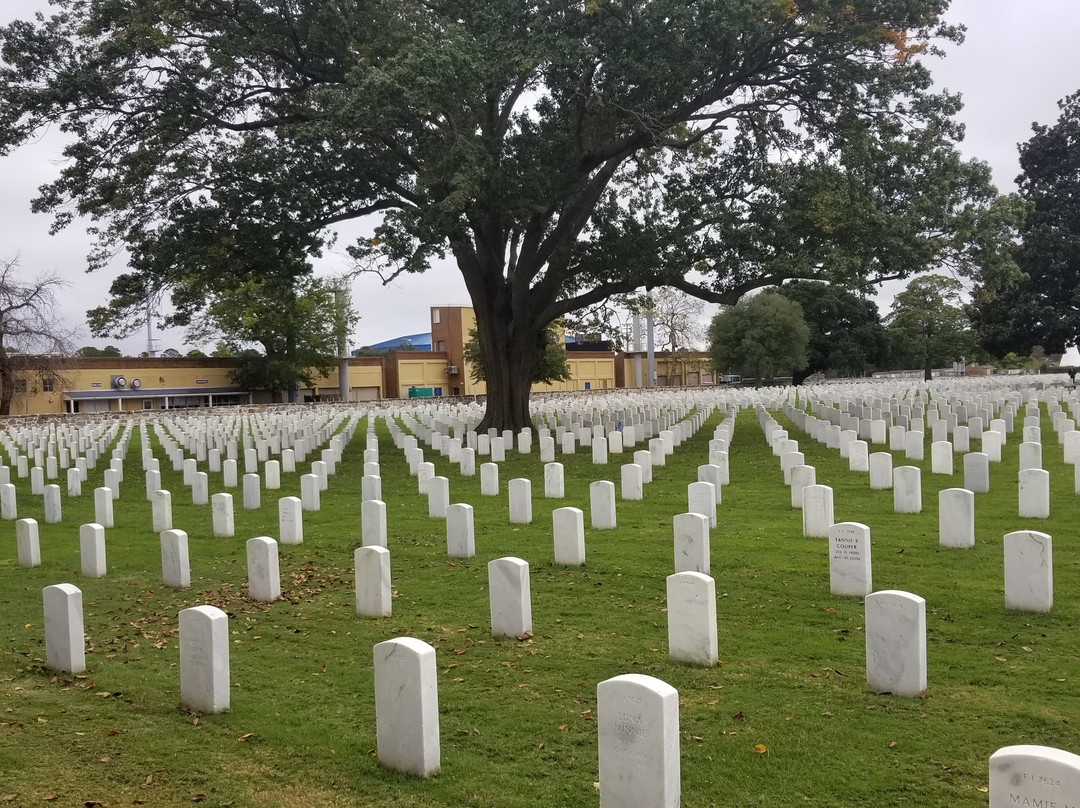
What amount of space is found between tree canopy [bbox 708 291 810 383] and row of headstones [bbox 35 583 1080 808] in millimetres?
49376

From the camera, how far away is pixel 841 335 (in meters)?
60.8

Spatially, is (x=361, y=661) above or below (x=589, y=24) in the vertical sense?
below

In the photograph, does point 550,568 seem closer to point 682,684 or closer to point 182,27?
point 682,684

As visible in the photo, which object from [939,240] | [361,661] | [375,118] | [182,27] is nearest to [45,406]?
[182,27]

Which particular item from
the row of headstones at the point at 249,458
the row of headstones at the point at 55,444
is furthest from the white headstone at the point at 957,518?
the row of headstones at the point at 55,444

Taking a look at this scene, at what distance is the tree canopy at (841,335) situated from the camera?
60188 millimetres

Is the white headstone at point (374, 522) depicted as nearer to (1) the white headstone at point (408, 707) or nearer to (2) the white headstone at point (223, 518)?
(2) the white headstone at point (223, 518)

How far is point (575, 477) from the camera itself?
51.8 ft

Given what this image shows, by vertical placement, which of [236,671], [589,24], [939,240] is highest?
[589,24]

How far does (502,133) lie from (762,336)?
3574cm

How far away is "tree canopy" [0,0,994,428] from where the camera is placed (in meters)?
16.9

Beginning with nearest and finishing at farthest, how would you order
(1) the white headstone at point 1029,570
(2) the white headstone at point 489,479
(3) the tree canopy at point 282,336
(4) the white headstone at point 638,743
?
(4) the white headstone at point 638,743 < (1) the white headstone at point 1029,570 < (2) the white headstone at point 489,479 < (3) the tree canopy at point 282,336

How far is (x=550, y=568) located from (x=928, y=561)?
3.46m

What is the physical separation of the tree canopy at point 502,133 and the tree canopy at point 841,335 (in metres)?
41.0
